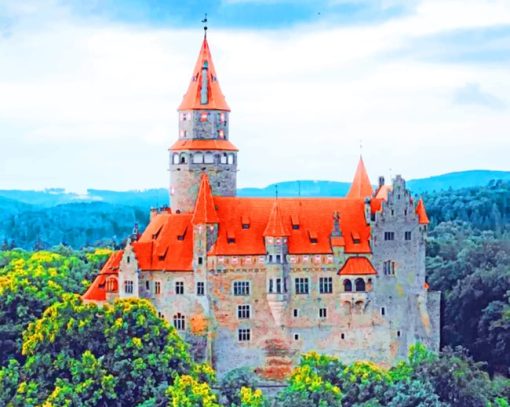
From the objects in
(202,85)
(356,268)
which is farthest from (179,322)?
(202,85)

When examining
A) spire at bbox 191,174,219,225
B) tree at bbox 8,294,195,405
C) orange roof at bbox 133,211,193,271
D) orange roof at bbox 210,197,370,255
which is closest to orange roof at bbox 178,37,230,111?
spire at bbox 191,174,219,225

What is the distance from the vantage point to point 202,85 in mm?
109812

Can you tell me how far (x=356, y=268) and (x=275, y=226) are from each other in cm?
711

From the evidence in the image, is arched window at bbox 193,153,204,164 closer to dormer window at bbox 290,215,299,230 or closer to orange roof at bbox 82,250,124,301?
dormer window at bbox 290,215,299,230

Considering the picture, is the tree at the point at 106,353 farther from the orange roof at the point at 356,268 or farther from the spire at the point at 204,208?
the orange roof at the point at 356,268

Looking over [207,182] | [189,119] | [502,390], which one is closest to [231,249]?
[207,182]

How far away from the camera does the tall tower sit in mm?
108750

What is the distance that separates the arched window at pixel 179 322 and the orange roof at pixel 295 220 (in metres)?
5.53

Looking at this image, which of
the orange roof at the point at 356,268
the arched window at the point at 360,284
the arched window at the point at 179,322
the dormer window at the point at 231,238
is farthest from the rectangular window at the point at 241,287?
the arched window at the point at 360,284

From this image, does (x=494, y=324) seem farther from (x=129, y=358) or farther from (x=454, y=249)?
(x=129, y=358)

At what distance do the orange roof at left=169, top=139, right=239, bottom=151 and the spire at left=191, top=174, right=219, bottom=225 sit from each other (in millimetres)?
5212

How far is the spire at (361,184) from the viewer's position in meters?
114

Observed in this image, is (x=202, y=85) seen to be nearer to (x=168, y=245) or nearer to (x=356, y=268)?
(x=168, y=245)

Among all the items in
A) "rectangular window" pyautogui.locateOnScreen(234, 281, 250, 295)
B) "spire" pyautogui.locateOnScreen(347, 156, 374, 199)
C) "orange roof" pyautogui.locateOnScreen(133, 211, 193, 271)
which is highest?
"spire" pyautogui.locateOnScreen(347, 156, 374, 199)
